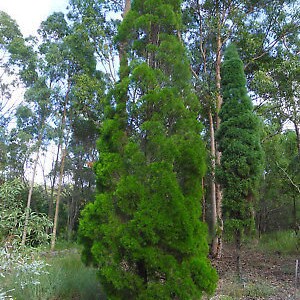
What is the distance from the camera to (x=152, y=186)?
4.05 m

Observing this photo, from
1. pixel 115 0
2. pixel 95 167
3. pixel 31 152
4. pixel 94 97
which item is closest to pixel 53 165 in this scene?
pixel 31 152

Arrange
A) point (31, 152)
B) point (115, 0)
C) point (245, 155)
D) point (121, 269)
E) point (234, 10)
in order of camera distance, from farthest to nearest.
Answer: point (31, 152) → point (115, 0) → point (234, 10) → point (245, 155) → point (121, 269)

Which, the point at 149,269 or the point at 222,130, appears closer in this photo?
the point at 149,269

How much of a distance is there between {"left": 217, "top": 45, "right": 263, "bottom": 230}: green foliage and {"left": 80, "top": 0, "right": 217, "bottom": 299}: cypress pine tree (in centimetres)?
272

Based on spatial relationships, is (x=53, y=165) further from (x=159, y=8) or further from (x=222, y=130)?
(x=159, y=8)

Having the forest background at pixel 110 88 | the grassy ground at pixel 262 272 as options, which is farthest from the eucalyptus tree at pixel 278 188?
the grassy ground at pixel 262 272

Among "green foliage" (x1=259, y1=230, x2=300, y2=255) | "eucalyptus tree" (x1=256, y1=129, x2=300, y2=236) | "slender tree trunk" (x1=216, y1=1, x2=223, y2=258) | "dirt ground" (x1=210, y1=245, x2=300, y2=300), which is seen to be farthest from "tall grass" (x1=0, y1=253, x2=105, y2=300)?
"eucalyptus tree" (x1=256, y1=129, x2=300, y2=236)

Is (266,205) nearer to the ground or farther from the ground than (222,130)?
nearer to the ground

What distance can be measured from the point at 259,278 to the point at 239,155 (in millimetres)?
2782

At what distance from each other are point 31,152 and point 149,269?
11.8m

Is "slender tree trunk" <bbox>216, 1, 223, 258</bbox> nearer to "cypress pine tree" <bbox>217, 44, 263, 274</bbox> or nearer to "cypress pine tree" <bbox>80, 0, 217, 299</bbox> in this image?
"cypress pine tree" <bbox>217, 44, 263, 274</bbox>

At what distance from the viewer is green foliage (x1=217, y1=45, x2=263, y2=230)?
6996 millimetres

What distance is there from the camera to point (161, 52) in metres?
4.90

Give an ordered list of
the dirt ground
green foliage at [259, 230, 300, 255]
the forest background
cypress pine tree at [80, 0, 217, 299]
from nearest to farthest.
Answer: cypress pine tree at [80, 0, 217, 299]
the dirt ground
the forest background
green foliage at [259, 230, 300, 255]
